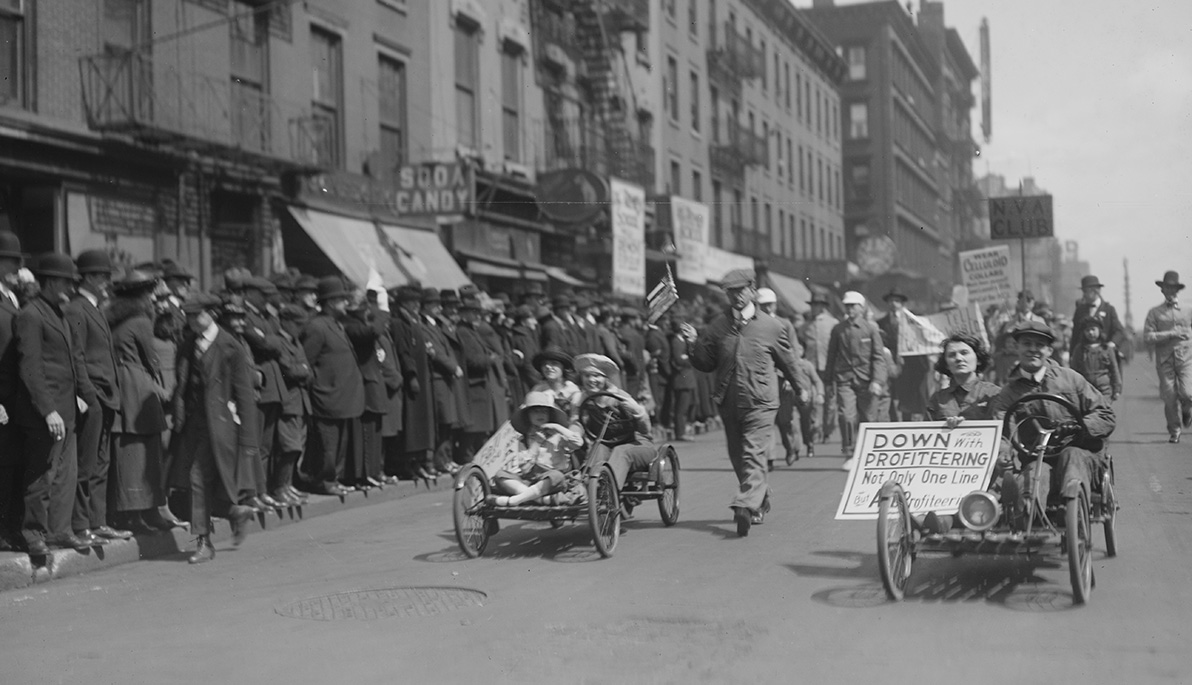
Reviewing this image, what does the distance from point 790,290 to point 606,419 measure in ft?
134

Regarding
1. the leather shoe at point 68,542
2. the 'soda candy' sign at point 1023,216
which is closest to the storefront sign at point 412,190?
the 'soda candy' sign at point 1023,216

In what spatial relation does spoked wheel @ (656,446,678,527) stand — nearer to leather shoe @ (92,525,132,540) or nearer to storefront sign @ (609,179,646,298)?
leather shoe @ (92,525,132,540)

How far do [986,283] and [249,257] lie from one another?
42.4ft

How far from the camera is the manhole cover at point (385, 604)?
741 centimetres

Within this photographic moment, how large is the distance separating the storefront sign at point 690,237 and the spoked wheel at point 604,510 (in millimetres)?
26658

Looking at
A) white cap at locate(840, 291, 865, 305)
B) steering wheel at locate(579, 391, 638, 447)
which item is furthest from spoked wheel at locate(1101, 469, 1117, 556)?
white cap at locate(840, 291, 865, 305)

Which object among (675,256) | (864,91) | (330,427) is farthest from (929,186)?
(330,427)

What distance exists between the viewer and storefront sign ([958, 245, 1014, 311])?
80.6 feet

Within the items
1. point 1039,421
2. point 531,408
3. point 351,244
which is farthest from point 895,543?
point 351,244

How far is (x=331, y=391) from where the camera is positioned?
12.7 m

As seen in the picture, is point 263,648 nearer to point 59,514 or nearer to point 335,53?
point 59,514

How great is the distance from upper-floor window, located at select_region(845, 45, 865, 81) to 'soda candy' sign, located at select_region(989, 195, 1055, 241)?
172ft

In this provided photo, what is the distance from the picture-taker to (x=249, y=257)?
2027 centimetres

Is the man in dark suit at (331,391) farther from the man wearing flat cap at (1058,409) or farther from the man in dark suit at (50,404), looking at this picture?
the man wearing flat cap at (1058,409)
